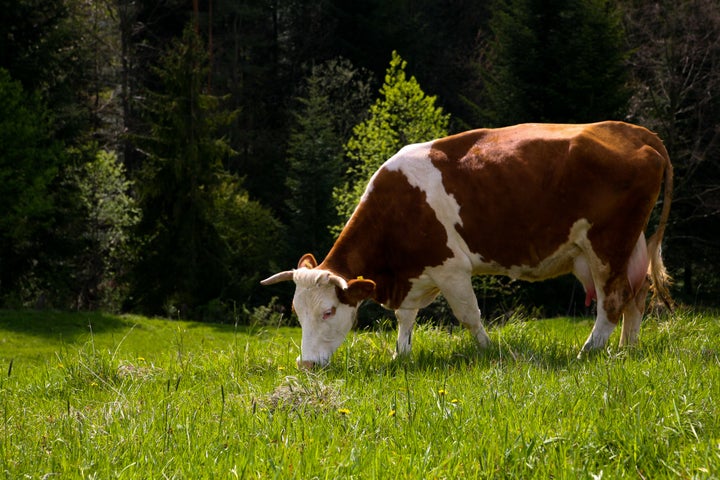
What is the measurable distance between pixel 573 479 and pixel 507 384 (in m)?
1.55

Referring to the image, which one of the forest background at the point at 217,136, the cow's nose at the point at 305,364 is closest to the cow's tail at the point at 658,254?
the cow's nose at the point at 305,364

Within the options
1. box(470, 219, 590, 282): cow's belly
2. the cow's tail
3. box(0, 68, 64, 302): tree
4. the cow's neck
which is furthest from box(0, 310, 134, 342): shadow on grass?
the cow's tail

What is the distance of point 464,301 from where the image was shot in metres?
7.69

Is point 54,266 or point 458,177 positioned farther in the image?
point 54,266

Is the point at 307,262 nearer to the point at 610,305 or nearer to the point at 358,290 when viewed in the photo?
the point at 358,290

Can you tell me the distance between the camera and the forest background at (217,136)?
1001 inches

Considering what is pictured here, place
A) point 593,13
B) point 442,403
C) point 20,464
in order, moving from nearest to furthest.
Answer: point 20,464, point 442,403, point 593,13

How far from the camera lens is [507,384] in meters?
4.93

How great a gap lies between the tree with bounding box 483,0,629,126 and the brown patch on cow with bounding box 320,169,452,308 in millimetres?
18682

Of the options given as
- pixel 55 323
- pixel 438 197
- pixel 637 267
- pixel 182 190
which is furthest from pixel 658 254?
pixel 182 190

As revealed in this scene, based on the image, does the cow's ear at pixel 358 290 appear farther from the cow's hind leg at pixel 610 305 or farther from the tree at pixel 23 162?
the tree at pixel 23 162

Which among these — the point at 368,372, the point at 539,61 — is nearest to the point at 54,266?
the point at 539,61

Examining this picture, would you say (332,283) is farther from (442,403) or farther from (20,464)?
(20,464)

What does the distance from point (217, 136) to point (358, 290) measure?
120 ft
